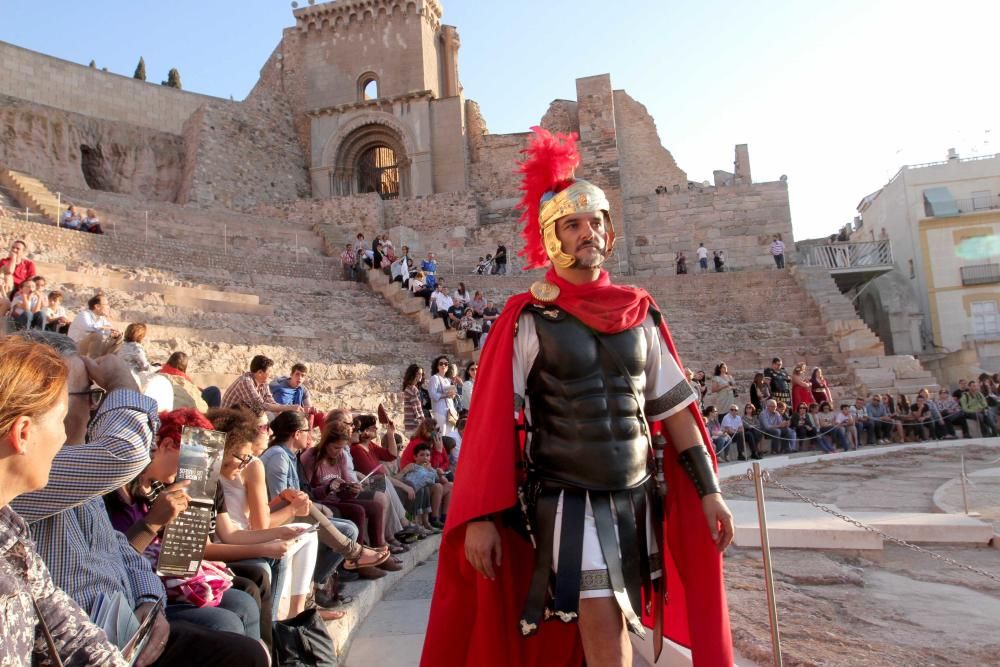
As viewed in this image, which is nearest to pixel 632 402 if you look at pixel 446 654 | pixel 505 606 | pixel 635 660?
pixel 505 606

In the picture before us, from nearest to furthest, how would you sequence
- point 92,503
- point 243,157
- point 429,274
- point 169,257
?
point 92,503
point 169,257
point 429,274
point 243,157

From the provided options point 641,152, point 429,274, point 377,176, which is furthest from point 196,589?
point 641,152

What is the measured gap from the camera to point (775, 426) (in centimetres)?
1137

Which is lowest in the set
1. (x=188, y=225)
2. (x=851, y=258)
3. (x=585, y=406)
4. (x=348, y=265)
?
(x=585, y=406)

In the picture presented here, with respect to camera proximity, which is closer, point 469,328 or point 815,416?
point 815,416

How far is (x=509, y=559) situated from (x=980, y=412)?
13316mm

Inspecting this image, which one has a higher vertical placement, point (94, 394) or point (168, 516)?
point (94, 394)

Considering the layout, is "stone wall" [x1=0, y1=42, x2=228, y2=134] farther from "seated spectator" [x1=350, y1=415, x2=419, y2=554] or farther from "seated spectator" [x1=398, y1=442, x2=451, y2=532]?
"seated spectator" [x1=398, y1=442, x2=451, y2=532]

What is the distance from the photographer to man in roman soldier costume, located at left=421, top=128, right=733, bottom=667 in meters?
2.12

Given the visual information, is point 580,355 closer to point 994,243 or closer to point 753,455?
point 753,455

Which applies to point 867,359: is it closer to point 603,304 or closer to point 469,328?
point 469,328

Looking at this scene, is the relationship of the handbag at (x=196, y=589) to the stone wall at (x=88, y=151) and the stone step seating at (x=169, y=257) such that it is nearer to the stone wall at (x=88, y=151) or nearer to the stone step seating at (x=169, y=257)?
the stone step seating at (x=169, y=257)

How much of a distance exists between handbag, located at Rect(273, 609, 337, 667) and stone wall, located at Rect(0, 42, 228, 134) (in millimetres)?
26540

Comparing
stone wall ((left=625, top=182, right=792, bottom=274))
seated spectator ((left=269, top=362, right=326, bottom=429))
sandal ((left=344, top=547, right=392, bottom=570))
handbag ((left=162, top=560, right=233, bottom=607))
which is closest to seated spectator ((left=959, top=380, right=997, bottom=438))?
seated spectator ((left=269, top=362, right=326, bottom=429))
